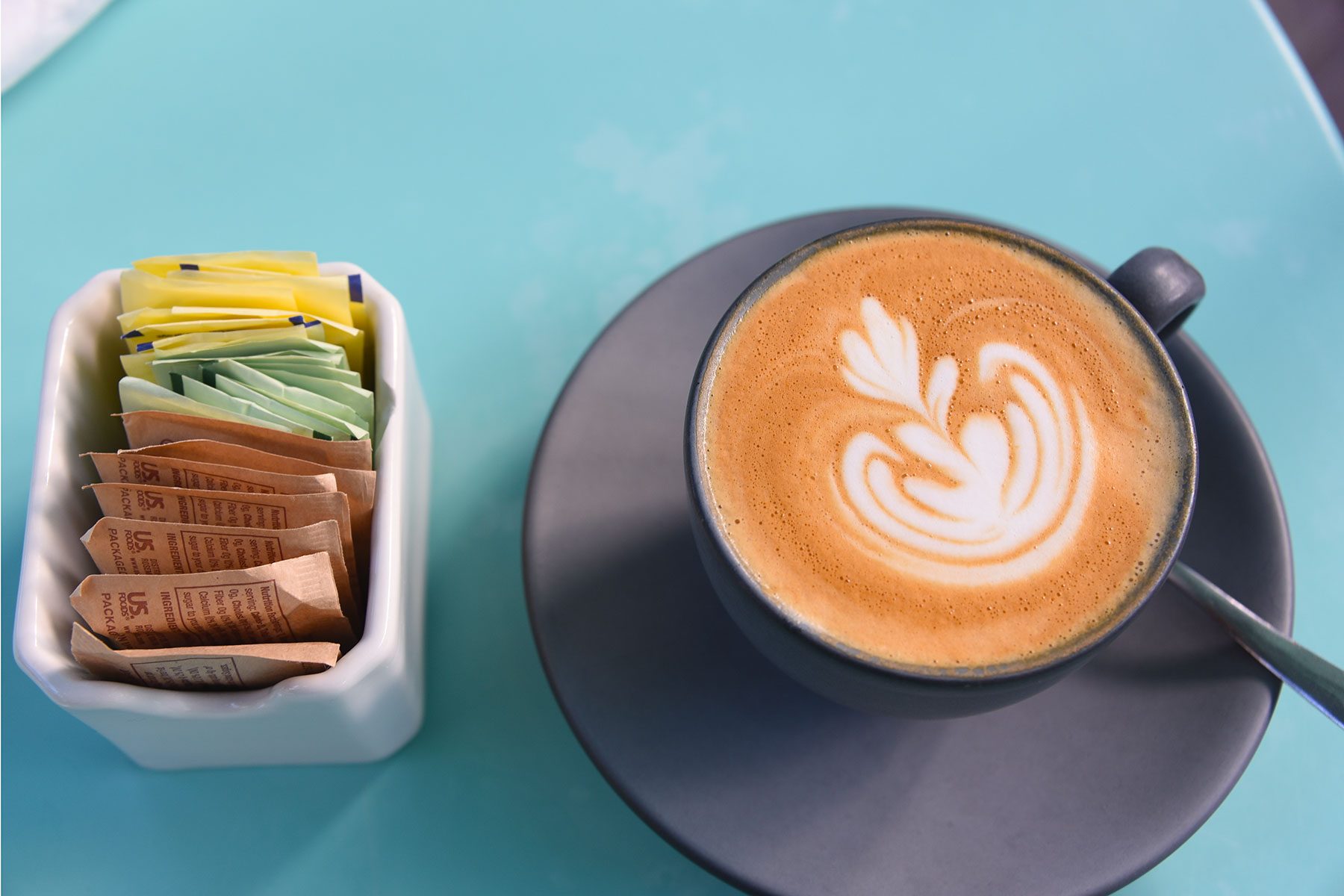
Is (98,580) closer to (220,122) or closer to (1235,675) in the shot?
(220,122)

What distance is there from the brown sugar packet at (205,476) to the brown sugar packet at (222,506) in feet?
0.04

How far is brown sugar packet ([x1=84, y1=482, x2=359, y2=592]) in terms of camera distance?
31.3 inches

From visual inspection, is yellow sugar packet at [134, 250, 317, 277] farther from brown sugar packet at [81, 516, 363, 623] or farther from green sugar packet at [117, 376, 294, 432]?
brown sugar packet at [81, 516, 363, 623]

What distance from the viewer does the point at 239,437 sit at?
2.75ft

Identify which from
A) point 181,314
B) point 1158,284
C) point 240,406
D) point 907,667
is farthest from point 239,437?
point 1158,284

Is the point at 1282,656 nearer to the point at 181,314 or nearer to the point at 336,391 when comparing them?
the point at 336,391

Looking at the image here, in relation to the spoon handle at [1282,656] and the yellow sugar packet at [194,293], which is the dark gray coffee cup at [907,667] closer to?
the spoon handle at [1282,656]

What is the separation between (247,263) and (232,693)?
35 centimetres

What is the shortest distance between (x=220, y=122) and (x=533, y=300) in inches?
16.4

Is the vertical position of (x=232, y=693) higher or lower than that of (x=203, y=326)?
lower

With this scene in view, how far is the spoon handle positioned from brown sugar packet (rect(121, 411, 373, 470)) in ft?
2.27

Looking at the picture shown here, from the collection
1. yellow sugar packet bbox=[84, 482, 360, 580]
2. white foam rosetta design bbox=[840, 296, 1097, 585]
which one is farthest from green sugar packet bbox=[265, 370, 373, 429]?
white foam rosetta design bbox=[840, 296, 1097, 585]

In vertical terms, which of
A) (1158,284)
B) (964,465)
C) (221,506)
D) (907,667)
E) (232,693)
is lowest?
(232,693)

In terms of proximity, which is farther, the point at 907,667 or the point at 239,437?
the point at 239,437
